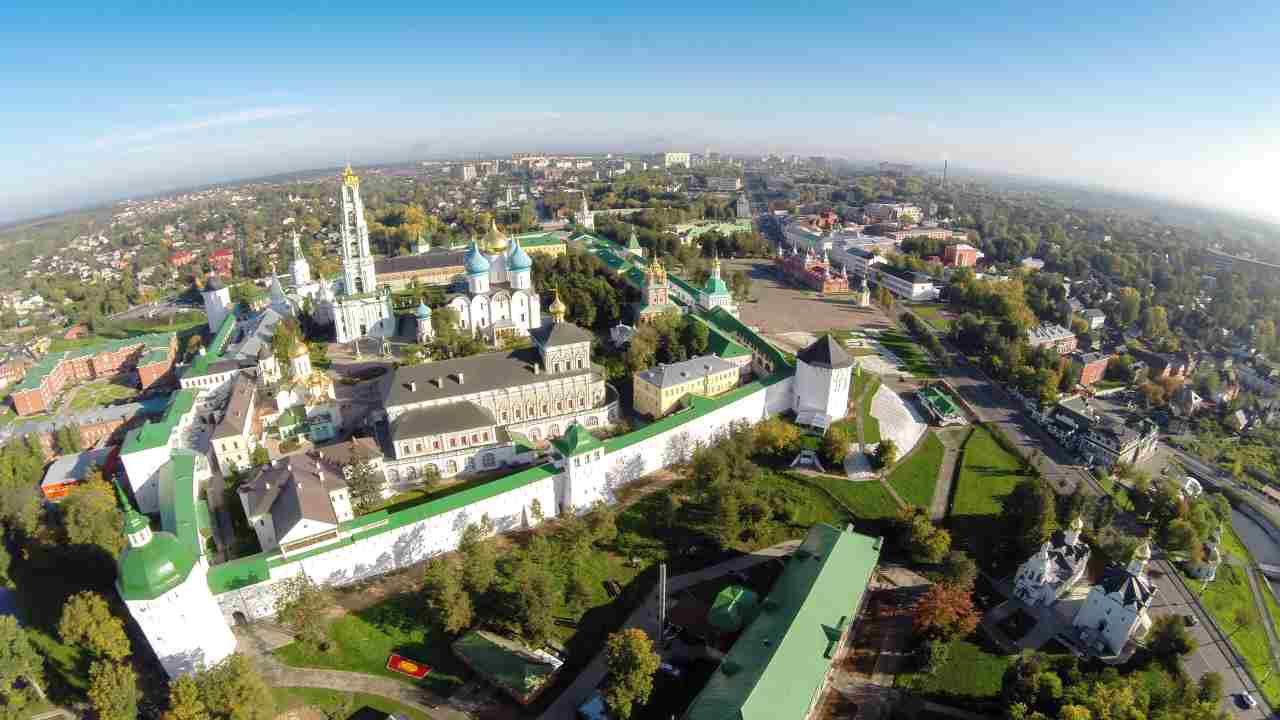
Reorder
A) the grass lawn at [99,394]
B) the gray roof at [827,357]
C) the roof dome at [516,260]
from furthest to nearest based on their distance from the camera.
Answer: the roof dome at [516,260] → the grass lawn at [99,394] → the gray roof at [827,357]

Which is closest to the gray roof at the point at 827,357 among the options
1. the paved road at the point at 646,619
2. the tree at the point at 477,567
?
the paved road at the point at 646,619

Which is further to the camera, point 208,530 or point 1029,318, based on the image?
point 1029,318

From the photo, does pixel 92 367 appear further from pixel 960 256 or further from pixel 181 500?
pixel 960 256

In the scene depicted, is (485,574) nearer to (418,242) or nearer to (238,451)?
(238,451)

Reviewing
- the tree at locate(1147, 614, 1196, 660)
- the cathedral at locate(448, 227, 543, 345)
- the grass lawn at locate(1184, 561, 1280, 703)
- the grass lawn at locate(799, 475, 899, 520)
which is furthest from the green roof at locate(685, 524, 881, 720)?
the cathedral at locate(448, 227, 543, 345)

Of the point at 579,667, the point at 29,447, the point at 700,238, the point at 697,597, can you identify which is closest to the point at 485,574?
the point at 579,667

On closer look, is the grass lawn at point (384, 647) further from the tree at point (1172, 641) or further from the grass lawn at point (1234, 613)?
the grass lawn at point (1234, 613)

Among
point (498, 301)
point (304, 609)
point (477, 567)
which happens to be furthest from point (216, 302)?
point (477, 567)
